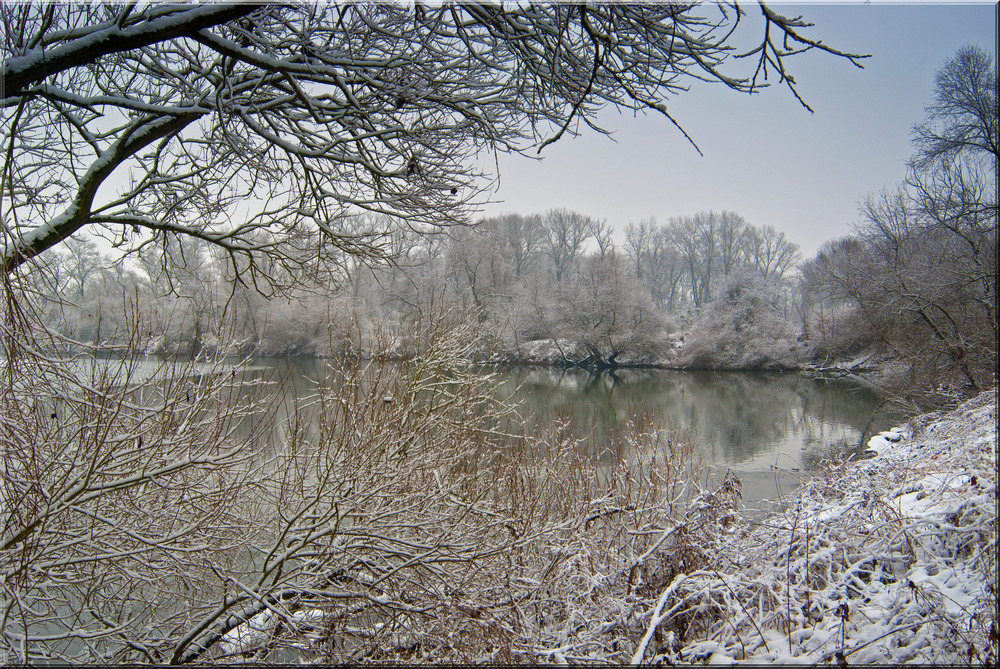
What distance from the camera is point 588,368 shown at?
106ft

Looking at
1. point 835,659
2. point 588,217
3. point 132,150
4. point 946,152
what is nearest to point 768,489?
point 835,659

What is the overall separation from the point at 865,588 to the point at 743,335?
30.6m

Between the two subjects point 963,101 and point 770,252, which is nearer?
point 963,101

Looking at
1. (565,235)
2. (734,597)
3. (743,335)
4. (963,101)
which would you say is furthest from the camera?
(565,235)

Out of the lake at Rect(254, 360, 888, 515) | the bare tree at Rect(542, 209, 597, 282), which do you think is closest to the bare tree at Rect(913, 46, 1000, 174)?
the lake at Rect(254, 360, 888, 515)

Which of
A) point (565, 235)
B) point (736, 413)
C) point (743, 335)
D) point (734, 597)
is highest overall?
point (565, 235)

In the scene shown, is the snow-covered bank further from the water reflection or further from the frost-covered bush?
the frost-covered bush

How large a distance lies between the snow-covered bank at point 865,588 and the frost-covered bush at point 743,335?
27.7 metres

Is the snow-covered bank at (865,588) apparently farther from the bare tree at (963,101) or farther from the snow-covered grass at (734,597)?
the bare tree at (963,101)

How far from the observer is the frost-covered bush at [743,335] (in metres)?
30.5

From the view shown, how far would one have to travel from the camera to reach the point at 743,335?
102 feet

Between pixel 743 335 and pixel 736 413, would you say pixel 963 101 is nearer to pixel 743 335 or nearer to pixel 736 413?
pixel 736 413

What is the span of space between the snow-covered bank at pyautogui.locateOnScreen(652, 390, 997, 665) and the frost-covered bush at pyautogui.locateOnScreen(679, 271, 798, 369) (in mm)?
27723

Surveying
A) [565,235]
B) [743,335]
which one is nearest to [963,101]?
[743,335]
